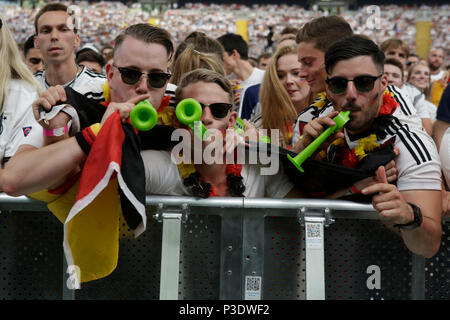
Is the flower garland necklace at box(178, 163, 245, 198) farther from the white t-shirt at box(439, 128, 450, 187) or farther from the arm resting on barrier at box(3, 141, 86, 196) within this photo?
the white t-shirt at box(439, 128, 450, 187)

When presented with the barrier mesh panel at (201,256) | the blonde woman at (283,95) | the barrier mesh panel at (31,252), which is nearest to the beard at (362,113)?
the barrier mesh panel at (201,256)

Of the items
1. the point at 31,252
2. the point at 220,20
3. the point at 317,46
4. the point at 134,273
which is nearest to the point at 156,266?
the point at 134,273

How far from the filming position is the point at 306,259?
65.2 inches

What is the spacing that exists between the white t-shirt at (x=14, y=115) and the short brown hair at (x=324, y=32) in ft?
4.88

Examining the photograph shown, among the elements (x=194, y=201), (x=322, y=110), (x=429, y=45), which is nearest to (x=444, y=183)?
(x=322, y=110)

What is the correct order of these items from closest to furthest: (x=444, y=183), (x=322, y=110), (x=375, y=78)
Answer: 1. (x=375, y=78)
2. (x=444, y=183)
3. (x=322, y=110)

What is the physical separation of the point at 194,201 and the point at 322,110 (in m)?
1.11

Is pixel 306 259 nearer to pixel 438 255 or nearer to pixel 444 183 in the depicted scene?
pixel 438 255

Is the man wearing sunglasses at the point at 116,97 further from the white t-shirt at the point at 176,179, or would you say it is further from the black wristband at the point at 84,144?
the white t-shirt at the point at 176,179

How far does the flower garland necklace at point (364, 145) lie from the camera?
6.39ft

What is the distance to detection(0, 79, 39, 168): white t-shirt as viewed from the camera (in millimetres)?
2572

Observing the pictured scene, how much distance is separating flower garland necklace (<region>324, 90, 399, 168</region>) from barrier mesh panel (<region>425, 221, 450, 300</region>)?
36cm

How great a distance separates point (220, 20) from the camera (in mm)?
19969

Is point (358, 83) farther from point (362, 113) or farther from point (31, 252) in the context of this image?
point (31, 252)
